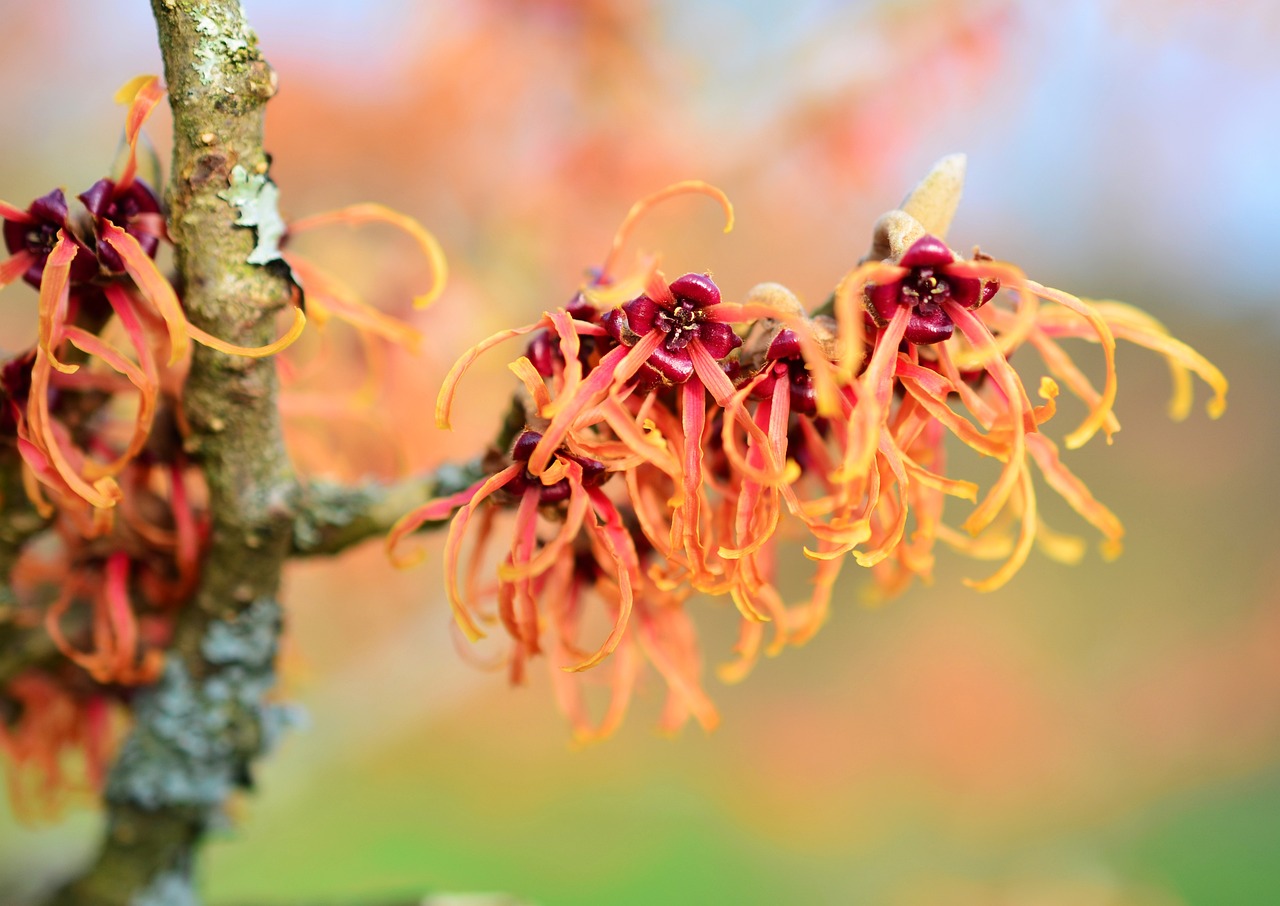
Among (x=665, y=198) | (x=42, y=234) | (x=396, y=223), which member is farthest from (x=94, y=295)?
(x=665, y=198)

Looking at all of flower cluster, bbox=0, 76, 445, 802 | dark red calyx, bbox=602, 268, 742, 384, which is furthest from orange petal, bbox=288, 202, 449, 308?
dark red calyx, bbox=602, 268, 742, 384

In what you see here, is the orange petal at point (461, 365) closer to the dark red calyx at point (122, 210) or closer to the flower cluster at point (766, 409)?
the flower cluster at point (766, 409)

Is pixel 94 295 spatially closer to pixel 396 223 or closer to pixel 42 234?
pixel 42 234

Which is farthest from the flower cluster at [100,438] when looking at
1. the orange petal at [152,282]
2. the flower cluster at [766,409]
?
the flower cluster at [766,409]

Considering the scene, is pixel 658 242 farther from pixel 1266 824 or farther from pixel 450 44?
pixel 1266 824

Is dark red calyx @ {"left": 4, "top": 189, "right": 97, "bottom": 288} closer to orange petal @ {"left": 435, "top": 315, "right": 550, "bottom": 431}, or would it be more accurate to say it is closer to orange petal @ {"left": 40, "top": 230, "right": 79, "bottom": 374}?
orange petal @ {"left": 40, "top": 230, "right": 79, "bottom": 374}
